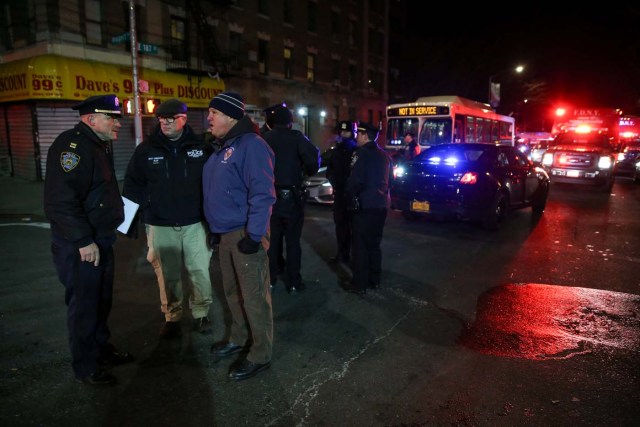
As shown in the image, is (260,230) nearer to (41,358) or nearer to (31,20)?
(41,358)

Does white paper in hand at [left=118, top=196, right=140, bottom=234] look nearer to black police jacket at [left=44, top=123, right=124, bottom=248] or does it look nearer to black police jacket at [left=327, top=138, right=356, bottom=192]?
black police jacket at [left=44, top=123, right=124, bottom=248]

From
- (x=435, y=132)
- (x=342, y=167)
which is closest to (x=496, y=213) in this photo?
(x=342, y=167)

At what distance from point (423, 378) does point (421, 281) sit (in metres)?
2.43

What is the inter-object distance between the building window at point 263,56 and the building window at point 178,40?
5425 millimetres

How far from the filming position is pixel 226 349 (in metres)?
3.77

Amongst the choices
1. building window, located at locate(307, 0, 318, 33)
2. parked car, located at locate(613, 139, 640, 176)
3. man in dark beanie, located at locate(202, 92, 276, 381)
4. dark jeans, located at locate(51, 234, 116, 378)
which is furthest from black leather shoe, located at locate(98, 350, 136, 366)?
building window, located at locate(307, 0, 318, 33)

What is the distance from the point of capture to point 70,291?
326cm

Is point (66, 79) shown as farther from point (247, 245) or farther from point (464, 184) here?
point (247, 245)

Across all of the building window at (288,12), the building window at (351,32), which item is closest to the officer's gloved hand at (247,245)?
the building window at (288,12)

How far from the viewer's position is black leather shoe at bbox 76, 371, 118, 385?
10.8ft

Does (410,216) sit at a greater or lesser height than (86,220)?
lesser

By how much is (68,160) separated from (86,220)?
419 millimetres

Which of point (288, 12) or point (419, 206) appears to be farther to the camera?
point (288, 12)

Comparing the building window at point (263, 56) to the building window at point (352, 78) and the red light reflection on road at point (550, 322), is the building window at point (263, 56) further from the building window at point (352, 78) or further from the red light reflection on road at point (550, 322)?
the red light reflection on road at point (550, 322)
